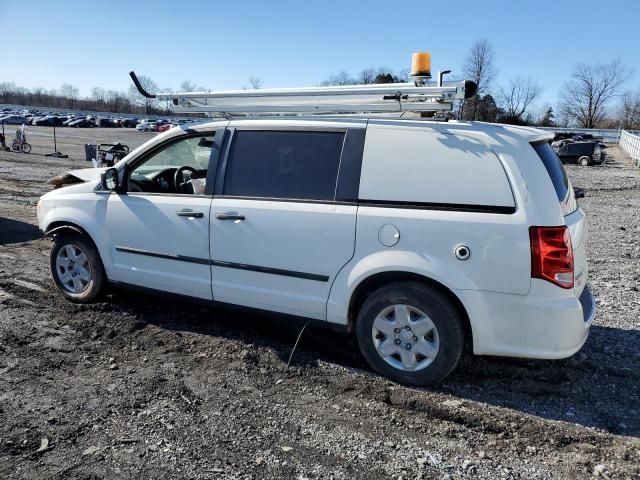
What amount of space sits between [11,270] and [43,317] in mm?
1782

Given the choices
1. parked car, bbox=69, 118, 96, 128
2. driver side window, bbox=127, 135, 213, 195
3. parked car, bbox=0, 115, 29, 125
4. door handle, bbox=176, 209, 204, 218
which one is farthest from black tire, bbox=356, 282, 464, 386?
parked car, bbox=69, 118, 96, 128

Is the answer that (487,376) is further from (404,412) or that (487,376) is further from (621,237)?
(621,237)

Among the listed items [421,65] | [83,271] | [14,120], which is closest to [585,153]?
Answer: [421,65]

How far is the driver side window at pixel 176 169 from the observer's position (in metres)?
4.55

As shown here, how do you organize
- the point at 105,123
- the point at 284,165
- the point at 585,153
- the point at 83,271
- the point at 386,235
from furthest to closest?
the point at 105,123 < the point at 585,153 < the point at 83,271 < the point at 284,165 < the point at 386,235

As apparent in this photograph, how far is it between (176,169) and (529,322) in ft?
12.3

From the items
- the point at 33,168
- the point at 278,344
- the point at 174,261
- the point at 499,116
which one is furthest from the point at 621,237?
the point at 499,116

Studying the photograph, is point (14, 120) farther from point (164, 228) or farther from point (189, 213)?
point (189, 213)

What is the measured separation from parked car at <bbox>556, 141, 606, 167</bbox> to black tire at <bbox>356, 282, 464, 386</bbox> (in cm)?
3121

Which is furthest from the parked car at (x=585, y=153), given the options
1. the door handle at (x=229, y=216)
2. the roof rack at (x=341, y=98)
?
the door handle at (x=229, y=216)

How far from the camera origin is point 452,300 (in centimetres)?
347

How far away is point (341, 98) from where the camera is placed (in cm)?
410

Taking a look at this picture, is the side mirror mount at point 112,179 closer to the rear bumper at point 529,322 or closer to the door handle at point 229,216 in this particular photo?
the door handle at point 229,216

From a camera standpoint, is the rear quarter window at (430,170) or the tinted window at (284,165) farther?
the tinted window at (284,165)
